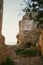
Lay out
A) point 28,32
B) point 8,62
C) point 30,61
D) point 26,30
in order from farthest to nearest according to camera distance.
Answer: point 26,30
point 28,32
point 30,61
point 8,62

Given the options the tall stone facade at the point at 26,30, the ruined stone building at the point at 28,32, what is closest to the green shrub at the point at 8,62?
the ruined stone building at the point at 28,32

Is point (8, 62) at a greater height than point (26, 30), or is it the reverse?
point (26, 30)

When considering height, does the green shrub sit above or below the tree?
below

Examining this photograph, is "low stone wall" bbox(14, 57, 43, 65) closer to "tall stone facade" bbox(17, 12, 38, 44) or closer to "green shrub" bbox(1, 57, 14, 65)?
"green shrub" bbox(1, 57, 14, 65)

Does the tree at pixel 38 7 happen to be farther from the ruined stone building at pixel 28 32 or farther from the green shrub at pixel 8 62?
the ruined stone building at pixel 28 32

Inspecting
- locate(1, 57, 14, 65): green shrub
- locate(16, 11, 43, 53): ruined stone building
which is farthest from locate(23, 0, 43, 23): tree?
locate(16, 11, 43, 53): ruined stone building

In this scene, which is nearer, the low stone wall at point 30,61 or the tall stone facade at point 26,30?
the low stone wall at point 30,61

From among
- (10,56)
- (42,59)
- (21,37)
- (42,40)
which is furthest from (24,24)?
(10,56)

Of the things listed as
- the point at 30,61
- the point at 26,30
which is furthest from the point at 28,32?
the point at 30,61

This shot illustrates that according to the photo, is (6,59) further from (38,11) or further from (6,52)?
(38,11)

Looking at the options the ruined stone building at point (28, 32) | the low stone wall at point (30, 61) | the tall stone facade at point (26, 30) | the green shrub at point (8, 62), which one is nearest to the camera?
the green shrub at point (8, 62)

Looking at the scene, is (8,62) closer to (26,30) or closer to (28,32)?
(28,32)

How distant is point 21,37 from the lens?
23.2 metres

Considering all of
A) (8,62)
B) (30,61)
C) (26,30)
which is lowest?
(30,61)
